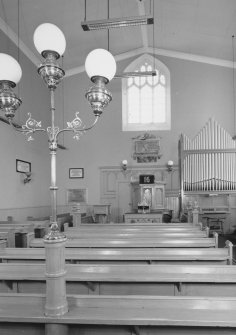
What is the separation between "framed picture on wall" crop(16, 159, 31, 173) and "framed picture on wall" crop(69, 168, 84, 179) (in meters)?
2.00

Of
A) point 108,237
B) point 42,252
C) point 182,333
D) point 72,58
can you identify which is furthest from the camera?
point 72,58

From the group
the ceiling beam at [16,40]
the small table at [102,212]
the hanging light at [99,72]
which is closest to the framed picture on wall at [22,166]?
the small table at [102,212]

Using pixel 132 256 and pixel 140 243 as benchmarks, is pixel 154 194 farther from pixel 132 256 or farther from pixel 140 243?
pixel 132 256

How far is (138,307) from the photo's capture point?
1515mm

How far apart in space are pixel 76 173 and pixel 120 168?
5.19ft

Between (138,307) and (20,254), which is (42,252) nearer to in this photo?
(20,254)

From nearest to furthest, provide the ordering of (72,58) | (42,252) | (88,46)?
(42,252)
(88,46)
(72,58)

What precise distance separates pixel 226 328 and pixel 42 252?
2.10 metres

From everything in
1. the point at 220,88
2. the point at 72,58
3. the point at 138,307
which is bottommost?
the point at 138,307

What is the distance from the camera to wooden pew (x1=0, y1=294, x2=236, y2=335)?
139 cm

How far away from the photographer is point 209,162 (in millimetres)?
9016

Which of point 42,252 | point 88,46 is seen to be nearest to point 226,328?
point 42,252

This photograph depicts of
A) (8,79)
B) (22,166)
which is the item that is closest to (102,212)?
A: (22,166)

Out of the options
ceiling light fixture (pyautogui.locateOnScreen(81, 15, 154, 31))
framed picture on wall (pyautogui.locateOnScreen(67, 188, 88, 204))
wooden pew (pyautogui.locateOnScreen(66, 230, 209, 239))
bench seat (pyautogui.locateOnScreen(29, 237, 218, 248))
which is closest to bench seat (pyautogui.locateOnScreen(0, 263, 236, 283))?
bench seat (pyautogui.locateOnScreen(29, 237, 218, 248))
